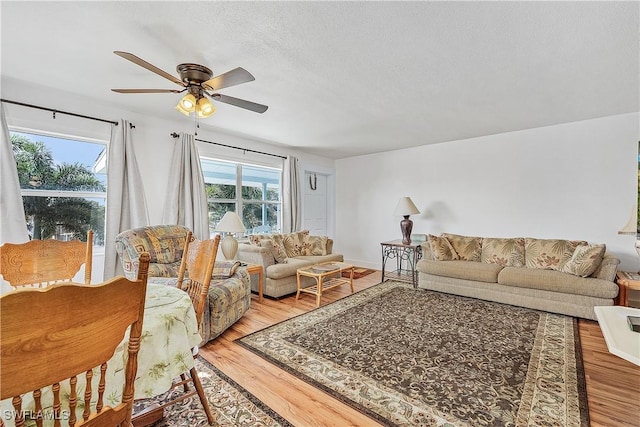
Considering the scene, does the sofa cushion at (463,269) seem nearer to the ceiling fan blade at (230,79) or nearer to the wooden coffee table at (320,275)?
the wooden coffee table at (320,275)

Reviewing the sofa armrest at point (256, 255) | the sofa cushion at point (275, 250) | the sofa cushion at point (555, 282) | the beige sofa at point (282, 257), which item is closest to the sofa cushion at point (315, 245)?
the beige sofa at point (282, 257)

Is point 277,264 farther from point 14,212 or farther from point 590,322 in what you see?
point 590,322

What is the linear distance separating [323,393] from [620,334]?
1.74 m

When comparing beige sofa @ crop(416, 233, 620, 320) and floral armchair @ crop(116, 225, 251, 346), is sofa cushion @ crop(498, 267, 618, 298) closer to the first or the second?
beige sofa @ crop(416, 233, 620, 320)

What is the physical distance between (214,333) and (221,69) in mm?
2353

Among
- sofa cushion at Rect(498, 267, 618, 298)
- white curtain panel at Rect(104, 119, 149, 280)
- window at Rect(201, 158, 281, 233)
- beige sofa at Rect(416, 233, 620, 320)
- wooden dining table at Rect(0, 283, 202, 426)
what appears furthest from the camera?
window at Rect(201, 158, 281, 233)

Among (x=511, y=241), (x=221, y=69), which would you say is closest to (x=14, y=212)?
(x=221, y=69)

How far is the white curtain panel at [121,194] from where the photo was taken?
3215 mm

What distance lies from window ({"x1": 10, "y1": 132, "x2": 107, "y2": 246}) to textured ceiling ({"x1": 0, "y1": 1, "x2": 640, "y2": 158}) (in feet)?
2.08

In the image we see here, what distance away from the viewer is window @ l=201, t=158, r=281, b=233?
178 inches

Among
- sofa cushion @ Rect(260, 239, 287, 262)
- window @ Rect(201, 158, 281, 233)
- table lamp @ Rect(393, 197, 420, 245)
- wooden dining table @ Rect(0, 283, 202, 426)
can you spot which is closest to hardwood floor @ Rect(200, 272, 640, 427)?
wooden dining table @ Rect(0, 283, 202, 426)

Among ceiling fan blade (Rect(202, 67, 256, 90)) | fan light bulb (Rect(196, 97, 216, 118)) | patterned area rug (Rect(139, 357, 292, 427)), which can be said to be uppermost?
ceiling fan blade (Rect(202, 67, 256, 90))

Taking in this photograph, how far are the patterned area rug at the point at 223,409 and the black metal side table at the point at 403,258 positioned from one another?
3208 mm

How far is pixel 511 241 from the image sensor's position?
13.3 feet
